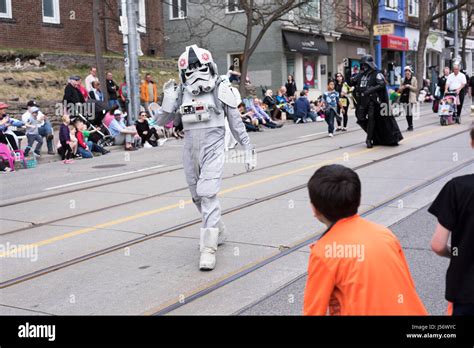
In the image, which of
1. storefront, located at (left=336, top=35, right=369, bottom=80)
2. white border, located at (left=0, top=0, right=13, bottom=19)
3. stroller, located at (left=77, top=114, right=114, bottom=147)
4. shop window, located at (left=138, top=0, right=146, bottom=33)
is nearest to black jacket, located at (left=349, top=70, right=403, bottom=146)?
stroller, located at (left=77, top=114, right=114, bottom=147)

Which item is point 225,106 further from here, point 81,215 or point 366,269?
point 366,269

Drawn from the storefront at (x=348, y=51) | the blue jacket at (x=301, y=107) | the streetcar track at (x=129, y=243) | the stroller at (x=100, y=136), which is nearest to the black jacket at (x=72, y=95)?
the stroller at (x=100, y=136)

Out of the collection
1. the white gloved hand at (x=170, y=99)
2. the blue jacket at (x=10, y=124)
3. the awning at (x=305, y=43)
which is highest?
the awning at (x=305, y=43)

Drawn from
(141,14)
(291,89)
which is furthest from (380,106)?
(141,14)

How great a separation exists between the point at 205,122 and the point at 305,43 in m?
Answer: 30.2

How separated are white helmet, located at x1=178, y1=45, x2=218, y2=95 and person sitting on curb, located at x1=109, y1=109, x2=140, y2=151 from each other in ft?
38.7

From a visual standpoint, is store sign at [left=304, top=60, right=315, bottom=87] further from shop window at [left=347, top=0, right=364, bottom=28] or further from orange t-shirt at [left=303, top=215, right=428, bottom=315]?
orange t-shirt at [left=303, top=215, right=428, bottom=315]

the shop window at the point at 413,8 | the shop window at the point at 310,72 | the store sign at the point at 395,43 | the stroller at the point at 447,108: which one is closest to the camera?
the stroller at the point at 447,108

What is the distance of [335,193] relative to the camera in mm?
2943

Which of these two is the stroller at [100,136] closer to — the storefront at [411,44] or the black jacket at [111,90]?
the black jacket at [111,90]

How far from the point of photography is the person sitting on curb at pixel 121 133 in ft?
59.1

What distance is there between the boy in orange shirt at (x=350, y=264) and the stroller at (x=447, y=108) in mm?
17028

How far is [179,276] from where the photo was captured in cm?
592
